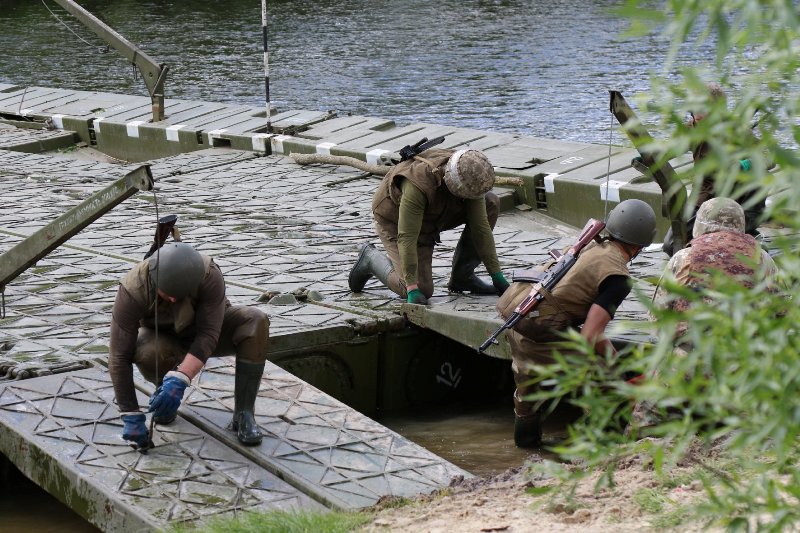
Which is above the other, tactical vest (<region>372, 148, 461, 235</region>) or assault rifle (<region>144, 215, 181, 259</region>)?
assault rifle (<region>144, 215, 181, 259</region>)

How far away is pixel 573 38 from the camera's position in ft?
98.1

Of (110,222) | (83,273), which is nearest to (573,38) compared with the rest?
(110,222)

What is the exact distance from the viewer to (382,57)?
2916cm

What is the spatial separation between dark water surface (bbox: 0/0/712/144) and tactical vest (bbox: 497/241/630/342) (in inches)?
540

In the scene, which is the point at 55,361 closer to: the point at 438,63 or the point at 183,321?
the point at 183,321

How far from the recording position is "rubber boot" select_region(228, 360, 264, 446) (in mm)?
6832

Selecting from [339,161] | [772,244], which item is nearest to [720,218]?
[772,244]

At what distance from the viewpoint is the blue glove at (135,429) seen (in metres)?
6.64

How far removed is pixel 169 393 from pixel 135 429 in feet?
1.25

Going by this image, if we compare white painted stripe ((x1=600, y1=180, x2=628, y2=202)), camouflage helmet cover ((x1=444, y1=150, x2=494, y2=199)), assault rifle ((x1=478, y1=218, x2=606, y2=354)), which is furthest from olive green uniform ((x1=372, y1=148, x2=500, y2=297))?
white painted stripe ((x1=600, y1=180, x2=628, y2=202))

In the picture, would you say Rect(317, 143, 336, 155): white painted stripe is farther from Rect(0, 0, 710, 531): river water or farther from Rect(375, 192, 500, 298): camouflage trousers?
Rect(0, 0, 710, 531): river water

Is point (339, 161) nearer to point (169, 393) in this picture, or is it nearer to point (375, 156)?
point (375, 156)

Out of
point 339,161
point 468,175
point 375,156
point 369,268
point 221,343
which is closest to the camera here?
point 221,343

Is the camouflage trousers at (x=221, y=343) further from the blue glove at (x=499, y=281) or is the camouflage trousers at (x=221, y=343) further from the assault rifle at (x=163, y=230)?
the blue glove at (x=499, y=281)
